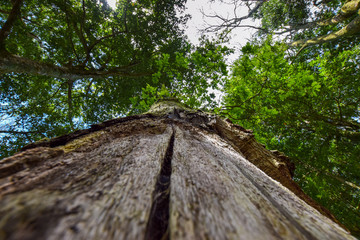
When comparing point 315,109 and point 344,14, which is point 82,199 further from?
point 344,14

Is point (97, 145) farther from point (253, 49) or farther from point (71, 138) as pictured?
point (253, 49)

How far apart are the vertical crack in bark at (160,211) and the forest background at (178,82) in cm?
337

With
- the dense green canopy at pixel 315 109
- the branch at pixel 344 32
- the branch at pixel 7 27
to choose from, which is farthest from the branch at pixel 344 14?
the branch at pixel 7 27

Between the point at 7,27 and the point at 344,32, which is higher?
the point at 344,32

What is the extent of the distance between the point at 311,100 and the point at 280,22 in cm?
706

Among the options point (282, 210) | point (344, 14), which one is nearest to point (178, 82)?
point (282, 210)

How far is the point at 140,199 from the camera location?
0.49m

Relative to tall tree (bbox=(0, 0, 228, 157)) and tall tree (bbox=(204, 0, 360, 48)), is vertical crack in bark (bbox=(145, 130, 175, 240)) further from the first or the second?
tall tree (bbox=(204, 0, 360, 48))

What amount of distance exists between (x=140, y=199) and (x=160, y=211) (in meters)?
0.08

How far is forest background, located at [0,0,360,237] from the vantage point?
13.8ft

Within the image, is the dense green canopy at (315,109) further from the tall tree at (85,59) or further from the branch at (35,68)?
the branch at (35,68)

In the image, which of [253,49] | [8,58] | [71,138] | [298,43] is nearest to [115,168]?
[71,138]

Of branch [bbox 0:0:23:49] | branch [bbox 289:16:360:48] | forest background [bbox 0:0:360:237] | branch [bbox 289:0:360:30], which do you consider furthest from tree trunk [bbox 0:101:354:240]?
branch [bbox 289:0:360:30]

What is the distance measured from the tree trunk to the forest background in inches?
126
